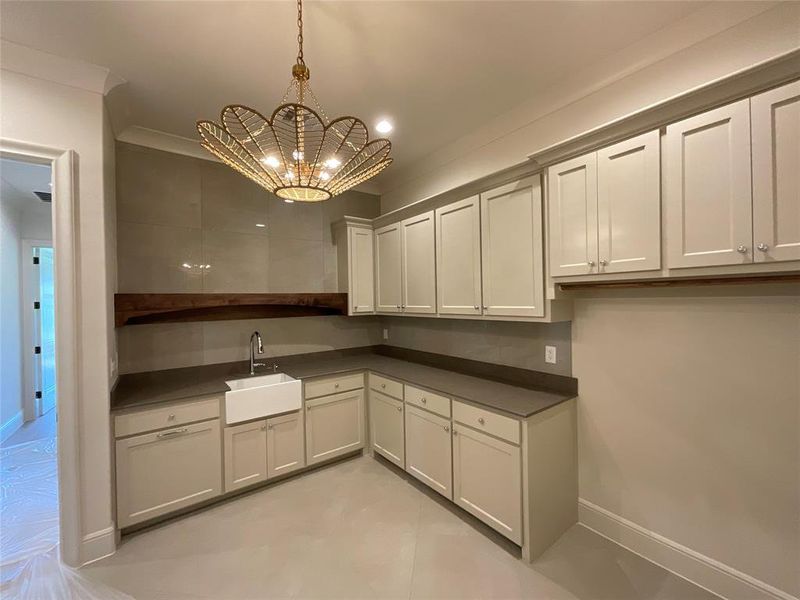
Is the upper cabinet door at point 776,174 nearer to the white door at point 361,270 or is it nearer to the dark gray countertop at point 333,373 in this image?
the dark gray countertop at point 333,373

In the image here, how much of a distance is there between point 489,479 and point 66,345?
8.49ft

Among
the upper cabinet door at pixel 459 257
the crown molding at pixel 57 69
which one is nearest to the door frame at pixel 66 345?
the crown molding at pixel 57 69

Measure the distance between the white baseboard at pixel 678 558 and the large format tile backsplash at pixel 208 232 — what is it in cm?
291

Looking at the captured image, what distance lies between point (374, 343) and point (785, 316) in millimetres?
3221

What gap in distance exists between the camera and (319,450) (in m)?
2.84

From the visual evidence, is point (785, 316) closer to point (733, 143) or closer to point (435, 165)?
point (733, 143)

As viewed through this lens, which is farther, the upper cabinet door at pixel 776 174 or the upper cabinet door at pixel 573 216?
the upper cabinet door at pixel 573 216

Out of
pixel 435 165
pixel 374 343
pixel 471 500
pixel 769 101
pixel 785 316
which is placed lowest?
pixel 471 500

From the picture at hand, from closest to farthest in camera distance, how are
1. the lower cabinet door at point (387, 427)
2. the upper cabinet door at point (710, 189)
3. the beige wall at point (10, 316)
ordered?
the upper cabinet door at point (710, 189)
the lower cabinet door at point (387, 427)
the beige wall at point (10, 316)

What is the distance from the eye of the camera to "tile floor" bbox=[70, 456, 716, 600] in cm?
169

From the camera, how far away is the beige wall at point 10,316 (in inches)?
138

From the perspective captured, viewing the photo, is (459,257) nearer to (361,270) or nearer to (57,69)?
(361,270)

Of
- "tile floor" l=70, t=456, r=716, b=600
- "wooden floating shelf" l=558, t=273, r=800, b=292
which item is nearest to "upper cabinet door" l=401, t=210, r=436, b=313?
"wooden floating shelf" l=558, t=273, r=800, b=292

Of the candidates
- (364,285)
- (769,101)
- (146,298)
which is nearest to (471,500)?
(364,285)
